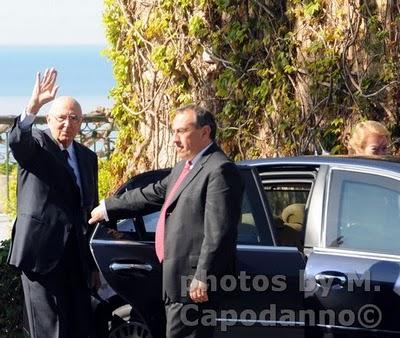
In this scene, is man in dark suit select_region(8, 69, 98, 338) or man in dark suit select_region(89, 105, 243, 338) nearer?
man in dark suit select_region(89, 105, 243, 338)

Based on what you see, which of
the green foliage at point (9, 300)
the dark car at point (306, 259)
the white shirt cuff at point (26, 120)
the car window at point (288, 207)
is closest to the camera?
the dark car at point (306, 259)

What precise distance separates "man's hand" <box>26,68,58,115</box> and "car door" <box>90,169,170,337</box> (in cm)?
84

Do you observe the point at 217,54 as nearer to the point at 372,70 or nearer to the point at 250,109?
the point at 250,109

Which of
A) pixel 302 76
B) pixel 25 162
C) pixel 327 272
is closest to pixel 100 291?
pixel 25 162

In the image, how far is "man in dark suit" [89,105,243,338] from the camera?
654cm

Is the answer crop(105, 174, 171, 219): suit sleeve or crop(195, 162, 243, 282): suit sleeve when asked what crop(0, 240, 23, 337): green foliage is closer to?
crop(105, 174, 171, 219): suit sleeve

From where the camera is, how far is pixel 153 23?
1270 centimetres

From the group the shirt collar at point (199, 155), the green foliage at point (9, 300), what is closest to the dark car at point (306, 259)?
the shirt collar at point (199, 155)

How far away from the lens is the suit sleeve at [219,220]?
652cm

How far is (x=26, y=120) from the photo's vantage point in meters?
7.05

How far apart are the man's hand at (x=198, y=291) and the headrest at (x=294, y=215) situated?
1.07 meters

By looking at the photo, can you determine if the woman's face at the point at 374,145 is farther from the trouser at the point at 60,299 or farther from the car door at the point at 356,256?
the trouser at the point at 60,299

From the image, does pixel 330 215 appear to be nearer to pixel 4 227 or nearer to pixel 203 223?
pixel 203 223

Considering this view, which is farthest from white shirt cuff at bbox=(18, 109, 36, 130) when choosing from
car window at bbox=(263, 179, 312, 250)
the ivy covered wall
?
the ivy covered wall
